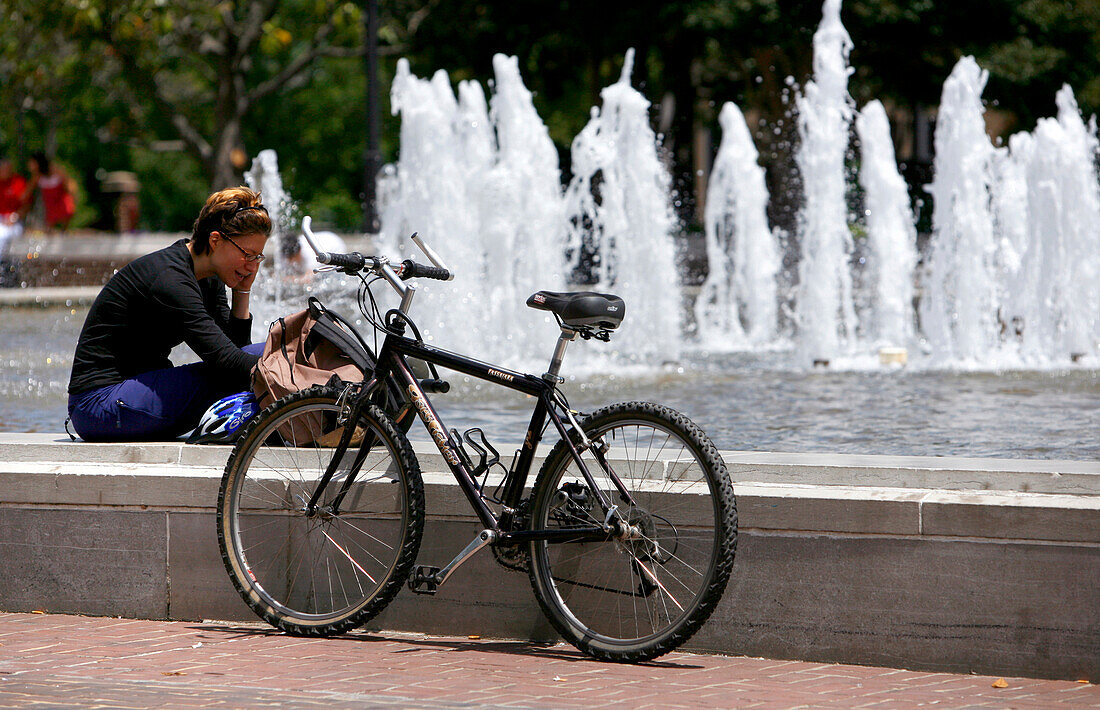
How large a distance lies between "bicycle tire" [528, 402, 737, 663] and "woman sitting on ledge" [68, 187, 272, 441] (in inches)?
51.8

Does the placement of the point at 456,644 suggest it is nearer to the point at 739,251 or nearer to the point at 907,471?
the point at 907,471

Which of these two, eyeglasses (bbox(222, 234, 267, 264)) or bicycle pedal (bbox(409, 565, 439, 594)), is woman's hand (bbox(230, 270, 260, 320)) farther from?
bicycle pedal (bbox(409, 565, 439, 594))

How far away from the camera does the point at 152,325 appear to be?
5.33 m

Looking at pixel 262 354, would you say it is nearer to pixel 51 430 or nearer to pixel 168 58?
pixel 51 430

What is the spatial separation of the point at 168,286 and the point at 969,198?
9.45m

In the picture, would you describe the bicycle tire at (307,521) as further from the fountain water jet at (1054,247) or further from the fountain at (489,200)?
the fountain water jet at (1054,247)

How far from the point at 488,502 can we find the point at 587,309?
701 millimetres

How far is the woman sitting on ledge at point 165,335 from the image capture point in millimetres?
5180

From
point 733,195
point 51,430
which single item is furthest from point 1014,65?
point 51,430

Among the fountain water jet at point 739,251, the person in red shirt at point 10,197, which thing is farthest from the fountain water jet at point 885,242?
the person in red shirt at point 10,197

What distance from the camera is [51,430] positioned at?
700 cm

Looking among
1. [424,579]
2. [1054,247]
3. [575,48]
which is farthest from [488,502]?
[575,48]

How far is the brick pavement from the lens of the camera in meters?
4.03

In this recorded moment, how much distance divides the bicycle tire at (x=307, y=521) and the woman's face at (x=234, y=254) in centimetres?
68
